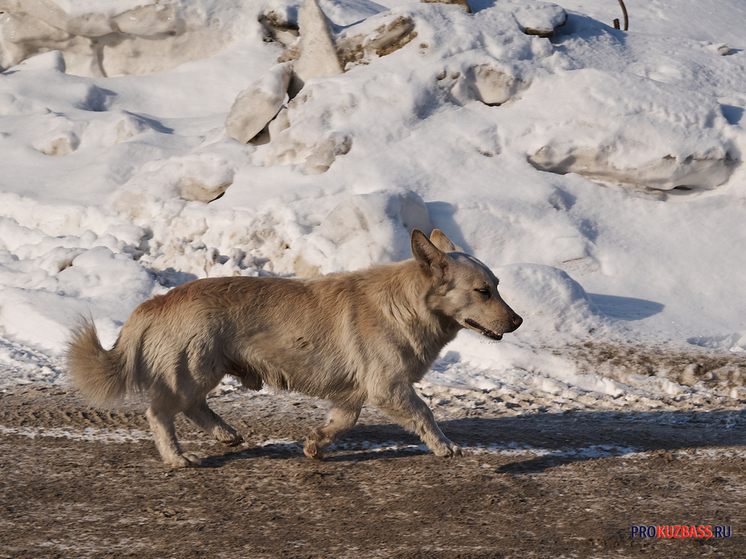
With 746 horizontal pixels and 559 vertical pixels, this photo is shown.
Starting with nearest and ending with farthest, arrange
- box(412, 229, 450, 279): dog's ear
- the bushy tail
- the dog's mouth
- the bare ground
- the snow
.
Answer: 1. the bare ground
2. the bushy tail
3. box(412, 229, 450, 279): dog's ear
4. the dog's mouth
5. the snow

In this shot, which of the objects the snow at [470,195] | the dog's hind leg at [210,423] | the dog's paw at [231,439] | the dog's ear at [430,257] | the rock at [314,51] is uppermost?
the dog's ear at [430,257]

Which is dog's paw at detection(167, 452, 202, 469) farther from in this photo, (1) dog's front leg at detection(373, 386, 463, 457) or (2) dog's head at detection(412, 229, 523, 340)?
(2) dog's head at detection(412, 229, 523, 340)

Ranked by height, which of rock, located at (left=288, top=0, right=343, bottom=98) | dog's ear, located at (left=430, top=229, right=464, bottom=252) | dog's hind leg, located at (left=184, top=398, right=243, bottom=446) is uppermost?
dog's ear, located at (left=430, top=229, right=464, bottom=252)

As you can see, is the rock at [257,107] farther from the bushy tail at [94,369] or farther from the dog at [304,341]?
the bushy tail at [94,369]

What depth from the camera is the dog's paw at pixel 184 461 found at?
477 centimetres

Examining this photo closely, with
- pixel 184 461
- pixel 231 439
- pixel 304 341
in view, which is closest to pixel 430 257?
pixel 304 341

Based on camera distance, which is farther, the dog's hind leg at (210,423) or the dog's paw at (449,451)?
the dog's hind leg at (210,423)

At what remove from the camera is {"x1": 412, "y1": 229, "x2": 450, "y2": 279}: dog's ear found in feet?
15.6

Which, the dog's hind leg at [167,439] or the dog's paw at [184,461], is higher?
the dog's hind leg at [167,439]

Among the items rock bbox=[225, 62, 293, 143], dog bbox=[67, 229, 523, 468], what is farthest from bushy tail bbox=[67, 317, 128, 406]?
rock bbox=[225, 62, 293, 143]

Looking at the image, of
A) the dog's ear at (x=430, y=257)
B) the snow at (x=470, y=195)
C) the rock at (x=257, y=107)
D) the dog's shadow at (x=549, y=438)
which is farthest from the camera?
the rock at (x=257, y=107)

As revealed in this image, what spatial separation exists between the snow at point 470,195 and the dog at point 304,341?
1812 mm

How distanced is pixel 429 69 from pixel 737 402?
281 inches

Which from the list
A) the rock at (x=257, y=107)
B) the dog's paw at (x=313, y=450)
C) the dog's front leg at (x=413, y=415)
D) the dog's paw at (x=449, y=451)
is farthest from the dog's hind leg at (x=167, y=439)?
the rock at (x=257, y=107)
